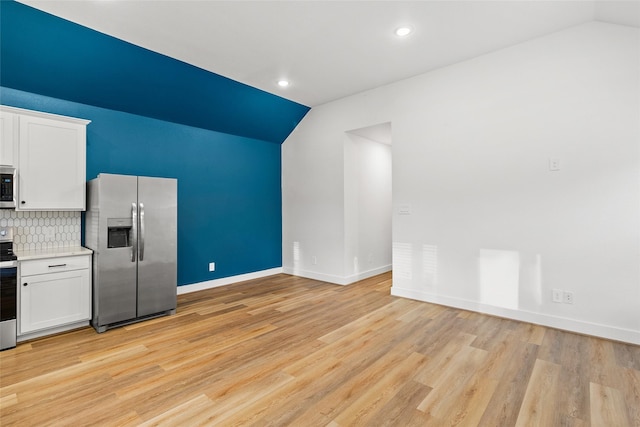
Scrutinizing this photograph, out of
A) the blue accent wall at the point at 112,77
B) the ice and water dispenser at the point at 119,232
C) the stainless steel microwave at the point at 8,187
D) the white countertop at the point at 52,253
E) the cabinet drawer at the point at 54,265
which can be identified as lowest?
the cabinet drawer at the point at 54,265

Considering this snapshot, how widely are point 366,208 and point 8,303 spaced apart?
4.70 meters

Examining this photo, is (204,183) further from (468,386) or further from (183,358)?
(468,386)

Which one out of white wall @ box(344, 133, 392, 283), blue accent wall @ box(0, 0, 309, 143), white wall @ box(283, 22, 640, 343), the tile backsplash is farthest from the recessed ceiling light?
the tile backsplash

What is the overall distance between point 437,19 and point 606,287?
3053mm

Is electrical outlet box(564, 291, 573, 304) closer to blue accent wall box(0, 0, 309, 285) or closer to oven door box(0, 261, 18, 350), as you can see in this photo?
blue accent wall box(0, 0, 309, 285)

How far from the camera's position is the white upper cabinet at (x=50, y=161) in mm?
3117

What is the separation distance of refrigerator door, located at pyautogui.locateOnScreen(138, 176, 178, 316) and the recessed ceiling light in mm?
3040

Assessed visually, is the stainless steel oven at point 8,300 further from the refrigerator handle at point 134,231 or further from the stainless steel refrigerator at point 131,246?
the refrigerator handle at point 134,231

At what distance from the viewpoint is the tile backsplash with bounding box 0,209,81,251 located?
10.9 ft

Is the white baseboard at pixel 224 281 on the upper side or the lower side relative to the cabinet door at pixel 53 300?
lower

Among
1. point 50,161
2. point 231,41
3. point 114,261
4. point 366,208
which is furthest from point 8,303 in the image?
point 366,208

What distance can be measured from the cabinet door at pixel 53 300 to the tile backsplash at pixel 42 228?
0.63m

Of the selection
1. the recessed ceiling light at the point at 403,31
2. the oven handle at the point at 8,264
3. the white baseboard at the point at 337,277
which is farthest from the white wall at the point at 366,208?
the oven handle at the point at 8,264

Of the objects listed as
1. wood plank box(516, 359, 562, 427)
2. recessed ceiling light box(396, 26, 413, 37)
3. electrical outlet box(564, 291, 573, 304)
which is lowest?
wood plank box(516, 359, 562, 427)
